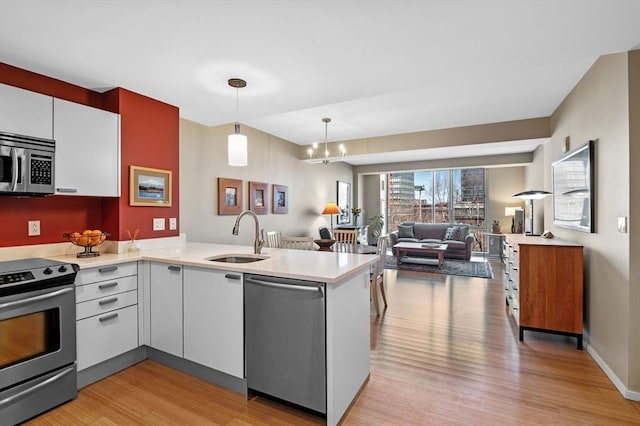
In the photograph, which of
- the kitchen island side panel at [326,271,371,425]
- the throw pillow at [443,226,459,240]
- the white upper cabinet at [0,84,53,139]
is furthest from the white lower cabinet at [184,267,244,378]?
the throw pillow at [443,226,459,240]

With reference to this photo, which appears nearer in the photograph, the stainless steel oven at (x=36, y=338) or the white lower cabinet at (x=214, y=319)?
the stainless steel oven at (x=36, y=338)

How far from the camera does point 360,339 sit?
211cm

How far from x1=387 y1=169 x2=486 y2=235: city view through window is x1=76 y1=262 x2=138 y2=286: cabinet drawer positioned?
26.0 ft

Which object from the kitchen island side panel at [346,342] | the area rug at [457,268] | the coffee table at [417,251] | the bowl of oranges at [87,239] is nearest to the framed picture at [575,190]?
the kitchen island side panel at [346,342]

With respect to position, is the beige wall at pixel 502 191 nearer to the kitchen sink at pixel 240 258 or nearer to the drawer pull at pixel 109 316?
the kitchen sink at pixel 240 258

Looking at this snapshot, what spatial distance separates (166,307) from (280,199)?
3.32 metres

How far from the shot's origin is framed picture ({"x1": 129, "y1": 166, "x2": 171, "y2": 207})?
2.82 m

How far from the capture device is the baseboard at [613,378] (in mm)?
2031

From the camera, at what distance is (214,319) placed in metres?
2.16

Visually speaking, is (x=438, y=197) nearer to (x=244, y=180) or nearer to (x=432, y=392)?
(x=244, y=180)

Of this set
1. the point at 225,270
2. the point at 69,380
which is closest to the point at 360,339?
the point at 225,270

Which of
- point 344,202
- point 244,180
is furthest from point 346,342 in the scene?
point 344,202

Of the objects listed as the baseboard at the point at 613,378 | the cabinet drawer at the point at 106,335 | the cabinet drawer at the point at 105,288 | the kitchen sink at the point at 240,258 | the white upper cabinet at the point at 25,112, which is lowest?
the baseboard at the point at 613,378

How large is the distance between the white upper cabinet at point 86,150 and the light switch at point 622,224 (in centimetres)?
386
